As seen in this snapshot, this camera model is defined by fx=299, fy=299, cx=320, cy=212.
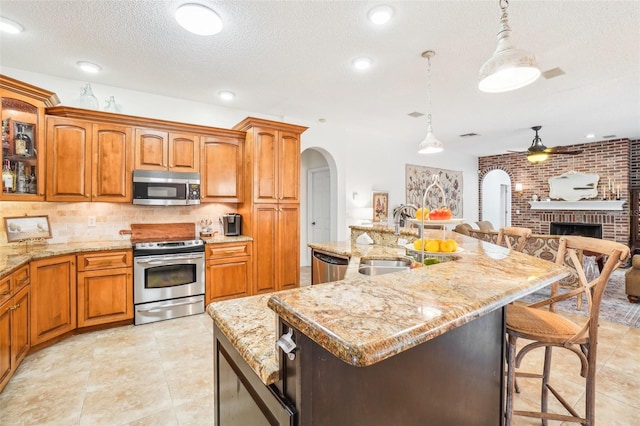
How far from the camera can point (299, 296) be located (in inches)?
34.9

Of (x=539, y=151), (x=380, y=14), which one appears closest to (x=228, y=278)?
(x=380, y=14)

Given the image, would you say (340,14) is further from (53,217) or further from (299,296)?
(53,217)

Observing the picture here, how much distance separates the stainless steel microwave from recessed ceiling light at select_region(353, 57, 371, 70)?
89.4 inches

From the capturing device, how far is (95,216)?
349 cm

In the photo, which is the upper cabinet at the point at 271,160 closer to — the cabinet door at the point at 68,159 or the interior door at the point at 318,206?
the cabinet door at the point at 68,159

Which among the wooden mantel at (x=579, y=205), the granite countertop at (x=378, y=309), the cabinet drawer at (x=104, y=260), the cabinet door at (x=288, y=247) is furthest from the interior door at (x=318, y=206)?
the wooden mantel at (x=579, y=205)

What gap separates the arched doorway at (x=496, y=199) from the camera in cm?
892

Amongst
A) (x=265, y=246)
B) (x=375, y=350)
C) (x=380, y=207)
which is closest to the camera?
(x=375, y=350)

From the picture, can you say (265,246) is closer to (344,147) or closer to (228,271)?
(228,271)

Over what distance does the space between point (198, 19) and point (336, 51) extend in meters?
1.19

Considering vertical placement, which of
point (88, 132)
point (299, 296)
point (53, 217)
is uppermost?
point (88, 132)

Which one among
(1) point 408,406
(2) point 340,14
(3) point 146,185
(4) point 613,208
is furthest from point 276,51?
(4) point 613,208

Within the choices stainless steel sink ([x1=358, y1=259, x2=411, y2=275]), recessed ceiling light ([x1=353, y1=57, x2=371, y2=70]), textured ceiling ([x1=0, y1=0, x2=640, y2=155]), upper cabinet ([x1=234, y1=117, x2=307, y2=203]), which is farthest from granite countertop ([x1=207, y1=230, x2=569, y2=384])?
upper cabinet ([x1=234, y1=117, x2=307, y2=203])

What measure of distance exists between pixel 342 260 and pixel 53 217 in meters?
3.16
